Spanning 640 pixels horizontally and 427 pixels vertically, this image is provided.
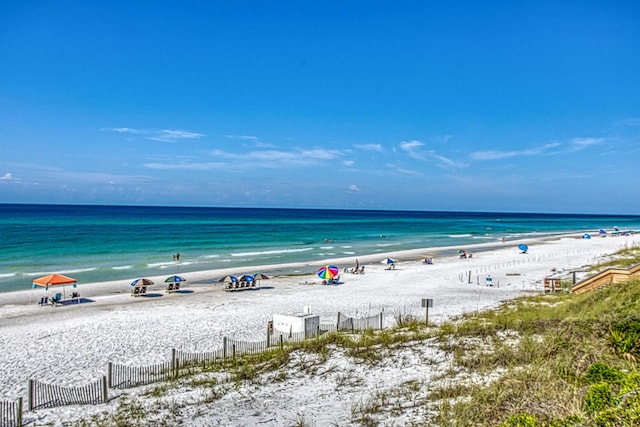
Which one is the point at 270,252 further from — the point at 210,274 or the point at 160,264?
the point at 210,274

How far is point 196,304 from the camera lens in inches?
977

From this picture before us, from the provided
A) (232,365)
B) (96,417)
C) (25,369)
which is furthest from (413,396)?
(25,369)

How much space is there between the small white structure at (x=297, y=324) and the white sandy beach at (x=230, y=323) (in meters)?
1.38

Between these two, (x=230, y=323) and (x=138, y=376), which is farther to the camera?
(x=230, y=323)

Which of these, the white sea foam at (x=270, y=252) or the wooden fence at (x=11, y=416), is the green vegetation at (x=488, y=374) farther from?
the white sea foam at (x=270, y=252)

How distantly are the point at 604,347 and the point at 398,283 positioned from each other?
74.2 feet

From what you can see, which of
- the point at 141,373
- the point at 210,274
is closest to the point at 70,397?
the point at 141,373

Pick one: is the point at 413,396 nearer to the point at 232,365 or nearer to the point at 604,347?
the point at 604,347

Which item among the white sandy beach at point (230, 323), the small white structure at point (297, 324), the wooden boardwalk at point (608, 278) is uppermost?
the wooden boardwalk at point (608, 278)

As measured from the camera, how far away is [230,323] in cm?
2038

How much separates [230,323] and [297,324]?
5.14 meters

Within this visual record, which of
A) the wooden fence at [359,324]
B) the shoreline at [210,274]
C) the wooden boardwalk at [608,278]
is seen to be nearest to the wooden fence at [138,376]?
the wooden fence at [359,324]

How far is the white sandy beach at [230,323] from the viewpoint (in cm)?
1018

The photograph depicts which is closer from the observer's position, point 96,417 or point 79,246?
point 96,417
